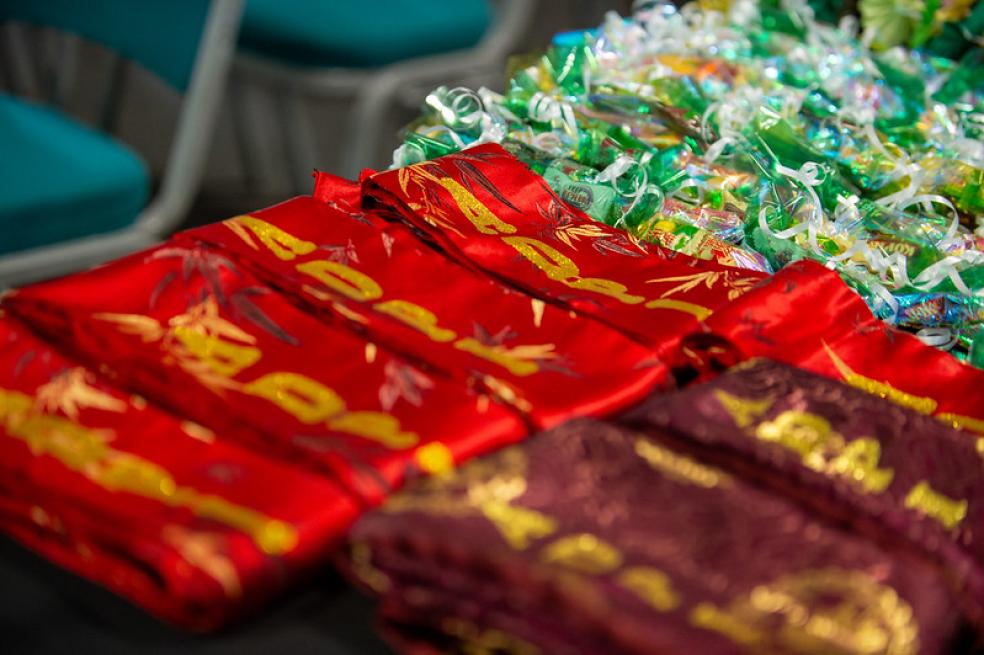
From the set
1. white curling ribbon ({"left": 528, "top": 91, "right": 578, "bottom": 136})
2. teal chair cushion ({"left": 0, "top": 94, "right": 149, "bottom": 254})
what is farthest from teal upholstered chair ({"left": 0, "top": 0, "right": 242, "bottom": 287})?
white curling ribbon ({"left": 528, "top": 91, "right": 578, "bottom": 136})

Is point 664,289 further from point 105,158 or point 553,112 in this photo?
point 105,158

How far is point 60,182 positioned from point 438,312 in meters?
0.91

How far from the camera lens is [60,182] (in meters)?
1.55

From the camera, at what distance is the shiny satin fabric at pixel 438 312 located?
30.2 inches

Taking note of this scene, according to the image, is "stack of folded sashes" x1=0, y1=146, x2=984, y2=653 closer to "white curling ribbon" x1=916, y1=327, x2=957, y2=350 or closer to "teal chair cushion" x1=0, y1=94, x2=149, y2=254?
"white curling ribbon" x1=916, y1=327, x2=957, y2=350

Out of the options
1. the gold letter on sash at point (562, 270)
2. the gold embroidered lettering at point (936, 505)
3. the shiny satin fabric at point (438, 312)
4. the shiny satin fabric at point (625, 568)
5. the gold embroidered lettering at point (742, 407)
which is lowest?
the gold letter on sash at point (562, 270)

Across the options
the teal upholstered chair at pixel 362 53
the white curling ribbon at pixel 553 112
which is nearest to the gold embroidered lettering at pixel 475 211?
the white curling ribbon at pixel 553 112

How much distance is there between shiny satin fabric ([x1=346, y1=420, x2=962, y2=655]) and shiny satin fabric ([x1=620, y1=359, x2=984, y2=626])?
21 millimetres

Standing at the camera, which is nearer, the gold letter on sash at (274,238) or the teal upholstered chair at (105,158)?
the gold letter on sash at (274,238)

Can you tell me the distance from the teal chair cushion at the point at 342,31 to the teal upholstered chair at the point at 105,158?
603mm

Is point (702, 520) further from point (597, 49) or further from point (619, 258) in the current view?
point (597, 49)

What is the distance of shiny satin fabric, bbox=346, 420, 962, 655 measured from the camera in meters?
0.54

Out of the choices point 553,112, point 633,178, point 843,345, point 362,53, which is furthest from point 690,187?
point 362,53

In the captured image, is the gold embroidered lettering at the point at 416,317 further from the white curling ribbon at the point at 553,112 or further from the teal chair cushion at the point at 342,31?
the teal chair cushion at the point at 342,31
